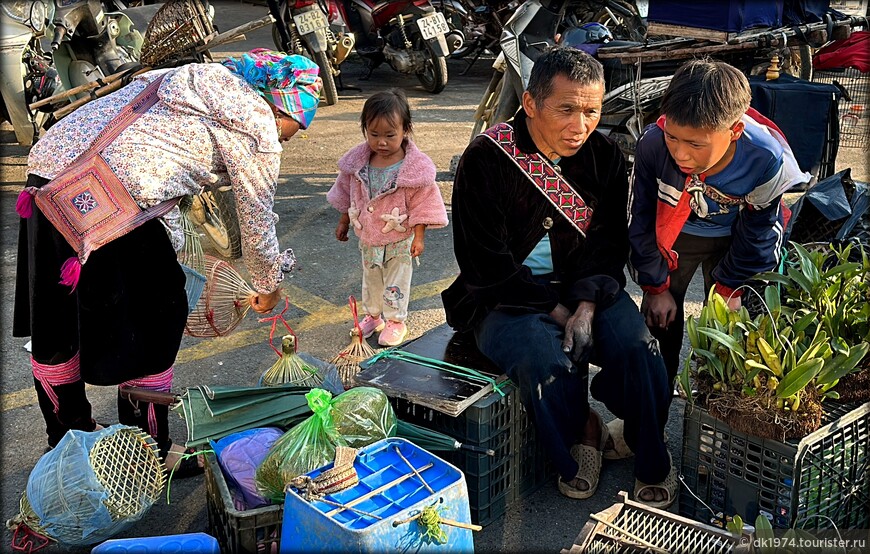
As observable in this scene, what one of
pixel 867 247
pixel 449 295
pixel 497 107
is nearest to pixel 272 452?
pixel 449 295

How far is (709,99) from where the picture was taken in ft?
8.89

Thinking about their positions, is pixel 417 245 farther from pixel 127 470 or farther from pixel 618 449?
pixel 127 470

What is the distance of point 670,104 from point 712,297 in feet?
2.09

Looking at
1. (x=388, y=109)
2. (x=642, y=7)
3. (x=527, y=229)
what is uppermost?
(x=388, y=109)

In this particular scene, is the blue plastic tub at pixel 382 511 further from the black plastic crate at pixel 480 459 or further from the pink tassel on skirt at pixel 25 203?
the pink tassel on skirt at pixel 25 203

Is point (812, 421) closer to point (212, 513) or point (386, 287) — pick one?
point (212, 513)

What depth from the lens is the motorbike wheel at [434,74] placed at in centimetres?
953

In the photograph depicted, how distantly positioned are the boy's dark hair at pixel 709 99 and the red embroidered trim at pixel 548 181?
448 millimetres

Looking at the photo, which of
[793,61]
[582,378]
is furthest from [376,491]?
[793,61]

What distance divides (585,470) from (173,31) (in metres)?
3.87

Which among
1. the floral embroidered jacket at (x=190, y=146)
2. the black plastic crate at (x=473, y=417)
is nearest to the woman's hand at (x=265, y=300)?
the floral embroidered jacket at (x=190, y=146)

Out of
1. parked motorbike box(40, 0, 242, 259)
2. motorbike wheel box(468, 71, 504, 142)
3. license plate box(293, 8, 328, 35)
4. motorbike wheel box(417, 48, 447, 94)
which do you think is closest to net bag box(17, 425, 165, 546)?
motorbike wheel box(468, 71, 504, 142)

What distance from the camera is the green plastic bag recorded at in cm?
247

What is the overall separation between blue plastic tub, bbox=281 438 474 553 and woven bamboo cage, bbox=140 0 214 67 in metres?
3.81
